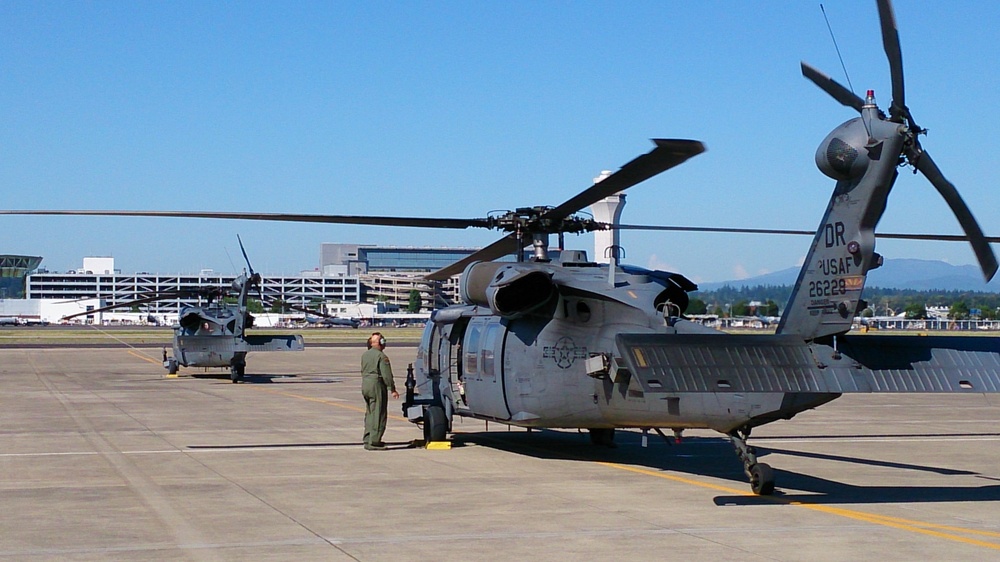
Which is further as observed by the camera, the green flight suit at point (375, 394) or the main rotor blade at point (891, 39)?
the green flight suit at point (375, 394)

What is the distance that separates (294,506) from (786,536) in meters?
5.07

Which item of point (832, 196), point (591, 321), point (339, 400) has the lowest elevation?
point (339, 400)

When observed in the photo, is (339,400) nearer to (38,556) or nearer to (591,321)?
(591,321)

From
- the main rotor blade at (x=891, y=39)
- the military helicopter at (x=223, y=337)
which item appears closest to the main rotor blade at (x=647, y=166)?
the main rotor blade at (x=891, y=39)

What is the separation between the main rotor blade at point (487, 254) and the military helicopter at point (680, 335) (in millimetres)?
58

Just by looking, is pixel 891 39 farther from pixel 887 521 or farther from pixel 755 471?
pixel 755 471

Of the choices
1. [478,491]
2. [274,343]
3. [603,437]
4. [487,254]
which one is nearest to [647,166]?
[478,491]

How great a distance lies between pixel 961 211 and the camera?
Result: 411 inches

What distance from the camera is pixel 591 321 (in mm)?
14906

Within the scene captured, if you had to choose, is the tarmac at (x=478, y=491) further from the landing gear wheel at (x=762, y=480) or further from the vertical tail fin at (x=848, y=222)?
the vertical tail fin at (x=848, y=222)

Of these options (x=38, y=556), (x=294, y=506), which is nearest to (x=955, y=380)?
(x=294, y=506)

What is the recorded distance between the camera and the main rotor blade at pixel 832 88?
11.1 metres

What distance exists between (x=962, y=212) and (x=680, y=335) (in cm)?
296

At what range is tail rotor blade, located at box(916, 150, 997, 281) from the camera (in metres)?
10.2
